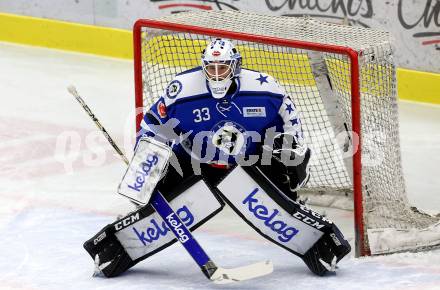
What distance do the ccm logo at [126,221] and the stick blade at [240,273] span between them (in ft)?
1.41

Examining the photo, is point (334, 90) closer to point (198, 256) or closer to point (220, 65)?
point (220, 65)

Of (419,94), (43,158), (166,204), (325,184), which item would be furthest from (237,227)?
(419,94)

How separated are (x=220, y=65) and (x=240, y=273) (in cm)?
88

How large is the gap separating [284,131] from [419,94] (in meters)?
2.95

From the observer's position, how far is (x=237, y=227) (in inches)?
240

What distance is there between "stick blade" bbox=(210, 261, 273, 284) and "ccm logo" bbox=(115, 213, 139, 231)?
0.43 meters

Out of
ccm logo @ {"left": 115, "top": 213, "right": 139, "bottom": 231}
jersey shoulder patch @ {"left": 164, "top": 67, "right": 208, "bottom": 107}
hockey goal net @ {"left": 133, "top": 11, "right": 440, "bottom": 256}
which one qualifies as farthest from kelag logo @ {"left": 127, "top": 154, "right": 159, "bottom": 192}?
hockey goal net @ {"left": 133, "top": 11, "right": 440, "bottom": 256}

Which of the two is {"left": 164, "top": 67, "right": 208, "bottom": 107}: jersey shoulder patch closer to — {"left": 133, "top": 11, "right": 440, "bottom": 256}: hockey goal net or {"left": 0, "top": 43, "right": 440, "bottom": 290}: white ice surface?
{"left": 133, "top": 11, "right": 440, "bottom": 256}: hockey goal net

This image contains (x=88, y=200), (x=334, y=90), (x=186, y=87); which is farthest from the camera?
(x=88, y=200)

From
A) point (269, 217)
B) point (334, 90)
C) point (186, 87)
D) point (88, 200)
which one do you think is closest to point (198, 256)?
point (269, 217)

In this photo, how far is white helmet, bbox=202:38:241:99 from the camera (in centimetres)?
525

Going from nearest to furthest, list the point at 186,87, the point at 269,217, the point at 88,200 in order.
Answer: the point at 269,217
the point at 186,87
the point at 88,200

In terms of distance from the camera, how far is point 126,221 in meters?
5.30

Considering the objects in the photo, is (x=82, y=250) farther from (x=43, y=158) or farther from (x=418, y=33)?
(x=418, y=33)
